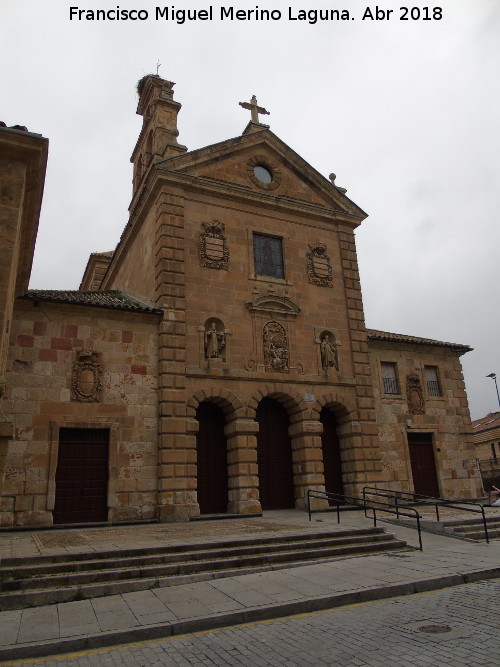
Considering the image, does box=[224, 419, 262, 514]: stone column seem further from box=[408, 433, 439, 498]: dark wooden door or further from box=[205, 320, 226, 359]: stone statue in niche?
box=[408, 433, 439, 498]: dark wooden door

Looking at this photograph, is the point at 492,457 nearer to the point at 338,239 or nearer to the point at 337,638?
the point at 338,239

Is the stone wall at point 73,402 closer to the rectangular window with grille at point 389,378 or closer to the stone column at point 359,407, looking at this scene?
the stone column at point 359,407

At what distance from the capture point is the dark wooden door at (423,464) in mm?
21188

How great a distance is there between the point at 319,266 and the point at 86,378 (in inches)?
417

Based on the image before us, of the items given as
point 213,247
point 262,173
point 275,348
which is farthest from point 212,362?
point 262,173

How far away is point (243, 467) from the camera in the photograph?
56.5 ft

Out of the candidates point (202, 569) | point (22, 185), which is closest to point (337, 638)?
point (202, 569)

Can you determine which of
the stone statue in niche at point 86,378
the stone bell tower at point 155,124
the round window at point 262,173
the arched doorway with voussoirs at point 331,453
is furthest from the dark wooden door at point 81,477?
the round window at point 262,173

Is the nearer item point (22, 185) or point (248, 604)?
point (248, 604)

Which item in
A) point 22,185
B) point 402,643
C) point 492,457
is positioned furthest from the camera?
point 492,457

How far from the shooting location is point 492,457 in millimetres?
44312

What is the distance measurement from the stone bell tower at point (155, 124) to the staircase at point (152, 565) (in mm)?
14988

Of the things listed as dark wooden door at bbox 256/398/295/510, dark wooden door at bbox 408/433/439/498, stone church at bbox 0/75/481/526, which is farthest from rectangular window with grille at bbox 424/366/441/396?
dark wooden door at bbox 256/398/295/510

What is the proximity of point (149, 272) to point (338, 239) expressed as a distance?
8602 mm
